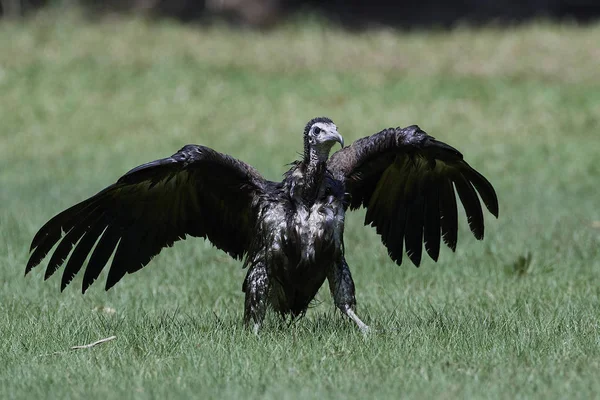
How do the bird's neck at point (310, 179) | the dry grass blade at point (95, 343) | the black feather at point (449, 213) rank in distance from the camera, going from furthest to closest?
1. the black feather at point (449, 213)
2. the bird's neck at point (310, 179)
3. the dry grass blade at point (95, 343)

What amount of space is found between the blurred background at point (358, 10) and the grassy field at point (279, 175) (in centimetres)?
90

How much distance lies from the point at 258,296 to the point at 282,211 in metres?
0.50

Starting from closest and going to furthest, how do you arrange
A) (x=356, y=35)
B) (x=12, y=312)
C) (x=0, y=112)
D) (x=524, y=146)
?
(x=12, y=312) → (x=524, y=146) → (x=0, y=112) → (x=356, y=35)

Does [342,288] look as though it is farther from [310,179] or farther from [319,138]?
[319,138]

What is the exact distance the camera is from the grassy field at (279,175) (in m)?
5.03

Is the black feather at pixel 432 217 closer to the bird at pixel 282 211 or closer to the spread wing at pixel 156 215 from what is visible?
the bird at pixel 282 211

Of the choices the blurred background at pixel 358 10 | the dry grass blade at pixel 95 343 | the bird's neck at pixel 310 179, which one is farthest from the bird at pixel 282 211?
the blurred background at pixel 358 10

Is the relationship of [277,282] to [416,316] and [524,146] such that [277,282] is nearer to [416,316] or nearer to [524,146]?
[416,316]

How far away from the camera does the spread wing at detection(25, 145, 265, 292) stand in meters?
5.94

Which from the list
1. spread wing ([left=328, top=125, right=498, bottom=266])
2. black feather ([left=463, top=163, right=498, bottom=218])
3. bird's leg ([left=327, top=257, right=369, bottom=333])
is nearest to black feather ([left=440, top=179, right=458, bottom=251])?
spread wing ([left=328, top=125, right=498, bottom=266])

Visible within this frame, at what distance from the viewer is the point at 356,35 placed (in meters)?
22.2

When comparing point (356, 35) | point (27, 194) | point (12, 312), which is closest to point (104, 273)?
point (12, 312)

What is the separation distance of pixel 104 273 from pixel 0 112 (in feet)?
33.5

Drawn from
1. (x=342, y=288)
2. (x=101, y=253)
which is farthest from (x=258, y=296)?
(x=101, y=253)
